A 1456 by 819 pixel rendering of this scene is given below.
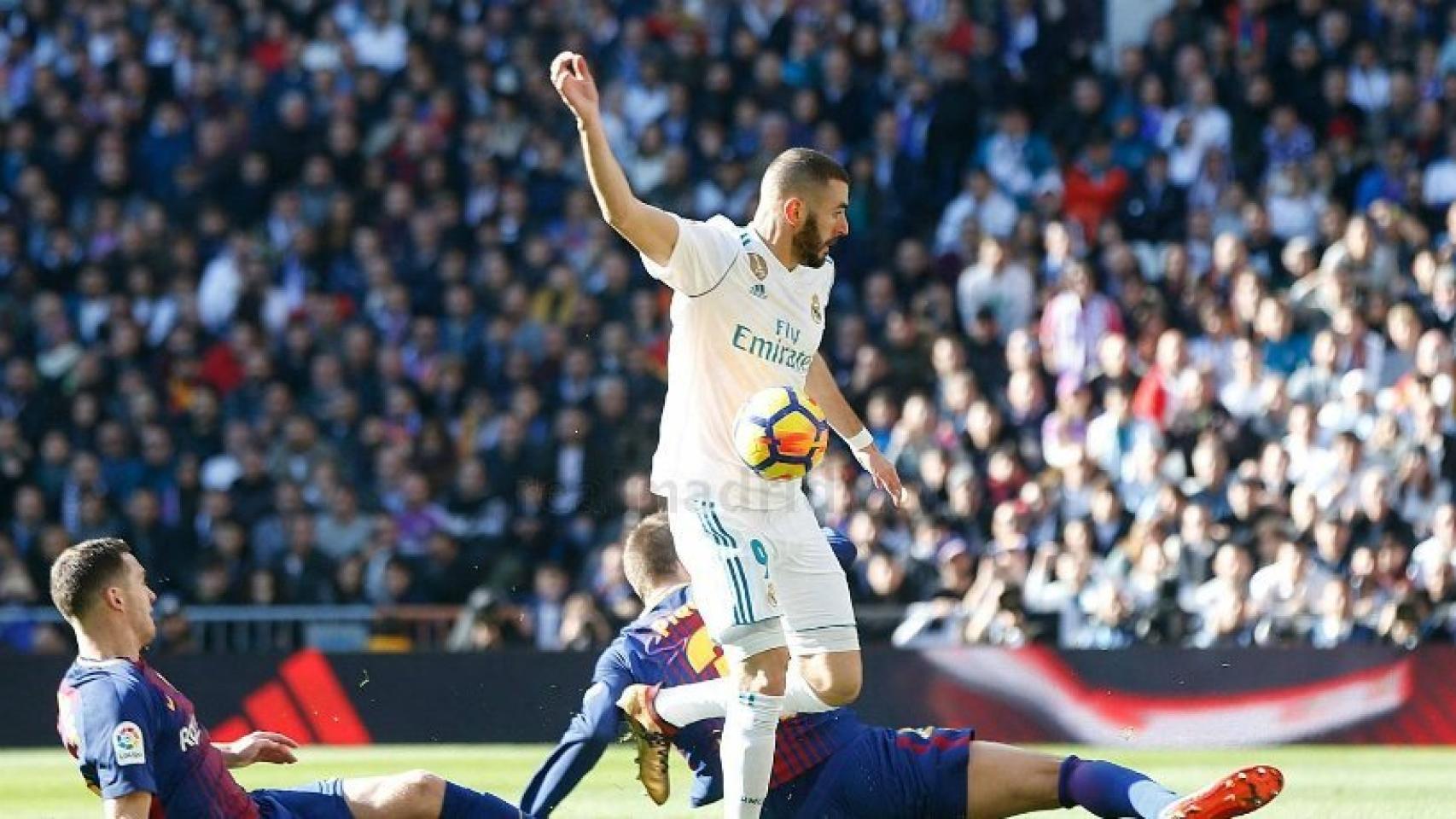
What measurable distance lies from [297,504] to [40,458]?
6.79 ft

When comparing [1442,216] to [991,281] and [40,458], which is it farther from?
[40,458]

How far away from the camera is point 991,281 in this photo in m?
16.2

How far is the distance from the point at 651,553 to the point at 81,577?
2.22 metres

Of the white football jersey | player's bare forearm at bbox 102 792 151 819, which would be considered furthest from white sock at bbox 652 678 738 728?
player's bare forearm at bbox 102 792 151 819

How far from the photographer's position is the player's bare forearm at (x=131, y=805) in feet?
21.8

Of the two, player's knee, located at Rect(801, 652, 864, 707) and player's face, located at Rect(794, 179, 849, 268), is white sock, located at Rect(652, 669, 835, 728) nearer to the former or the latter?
player's knee, located at Rect(801, 652, 864, 707)

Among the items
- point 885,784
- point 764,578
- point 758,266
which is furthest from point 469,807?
point 758,266

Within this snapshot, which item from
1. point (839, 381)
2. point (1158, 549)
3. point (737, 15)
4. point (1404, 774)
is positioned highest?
point (737, 15)

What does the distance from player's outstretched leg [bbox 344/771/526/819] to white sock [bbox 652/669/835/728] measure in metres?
0.65

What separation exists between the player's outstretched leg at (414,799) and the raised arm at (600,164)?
1.71 meters

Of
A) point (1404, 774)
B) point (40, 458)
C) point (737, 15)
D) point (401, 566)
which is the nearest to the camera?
point (1404, 774)

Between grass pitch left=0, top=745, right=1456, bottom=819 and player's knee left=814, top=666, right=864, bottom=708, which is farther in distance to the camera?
grass pitch left=0, top=745, right=1456, bottom=819

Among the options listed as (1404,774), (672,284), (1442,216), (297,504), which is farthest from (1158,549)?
(672,284)

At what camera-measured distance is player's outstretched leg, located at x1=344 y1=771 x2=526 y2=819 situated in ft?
23.9
